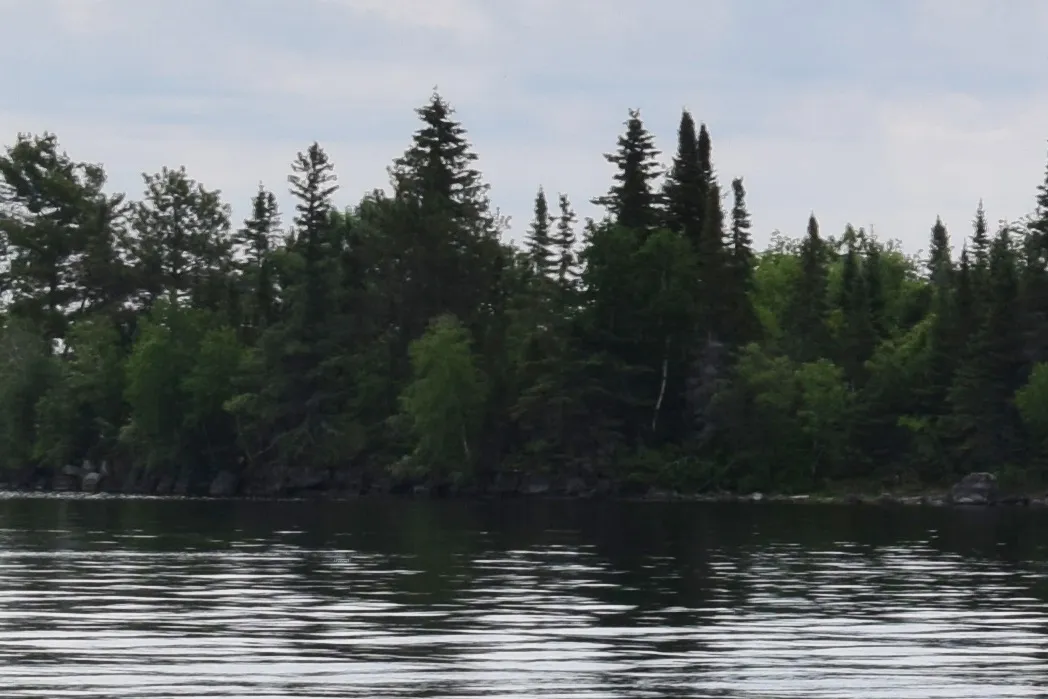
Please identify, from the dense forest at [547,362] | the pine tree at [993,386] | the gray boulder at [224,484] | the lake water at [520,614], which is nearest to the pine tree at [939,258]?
the dense forest at [547,362]

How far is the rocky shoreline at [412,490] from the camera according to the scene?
91.6 meters

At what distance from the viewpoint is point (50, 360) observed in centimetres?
12900

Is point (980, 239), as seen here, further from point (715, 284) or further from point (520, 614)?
point (520, 614)

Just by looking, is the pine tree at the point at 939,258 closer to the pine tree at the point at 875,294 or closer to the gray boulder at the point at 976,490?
the pine tree at the point at 875,294

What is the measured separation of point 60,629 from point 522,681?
25.1 ft

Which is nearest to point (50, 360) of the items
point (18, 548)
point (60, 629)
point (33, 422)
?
point (33, 422)

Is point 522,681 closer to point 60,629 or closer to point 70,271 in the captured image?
point 60,629

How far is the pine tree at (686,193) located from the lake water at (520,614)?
213 feet

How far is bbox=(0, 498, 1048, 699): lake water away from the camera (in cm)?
2062

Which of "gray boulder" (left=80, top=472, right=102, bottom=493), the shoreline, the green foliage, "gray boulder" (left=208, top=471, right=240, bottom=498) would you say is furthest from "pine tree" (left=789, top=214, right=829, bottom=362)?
"gray boulder" (left=80, top=472, right=102, bottom=493)

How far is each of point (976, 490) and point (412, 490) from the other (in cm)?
3127

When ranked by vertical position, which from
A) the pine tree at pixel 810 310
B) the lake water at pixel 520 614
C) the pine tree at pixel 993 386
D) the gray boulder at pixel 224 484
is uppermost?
the pine tree at pixel 810 310

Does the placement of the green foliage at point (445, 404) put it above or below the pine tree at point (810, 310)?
below

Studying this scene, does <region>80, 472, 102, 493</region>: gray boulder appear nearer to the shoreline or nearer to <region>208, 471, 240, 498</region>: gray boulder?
the shoreline
